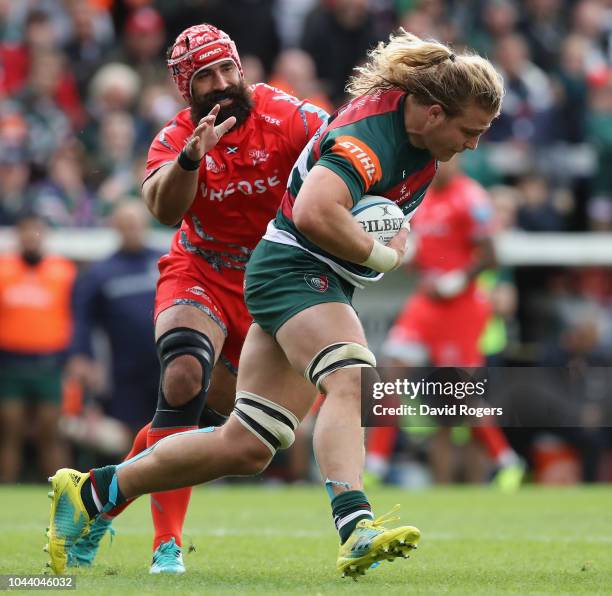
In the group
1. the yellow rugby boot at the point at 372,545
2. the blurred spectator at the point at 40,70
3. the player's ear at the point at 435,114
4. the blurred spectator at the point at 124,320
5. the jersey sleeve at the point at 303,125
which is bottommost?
the yellow rugby boot at the point at 372,545

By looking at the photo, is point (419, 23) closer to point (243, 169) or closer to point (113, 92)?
point (113, 92)

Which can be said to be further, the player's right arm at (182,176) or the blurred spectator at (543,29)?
the blurred spectator at (543,29)

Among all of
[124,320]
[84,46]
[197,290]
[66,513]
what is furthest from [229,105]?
[84,46]

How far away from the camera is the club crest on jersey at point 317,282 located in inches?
220

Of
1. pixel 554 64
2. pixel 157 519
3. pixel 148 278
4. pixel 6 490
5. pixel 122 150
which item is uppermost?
pixel 554 64

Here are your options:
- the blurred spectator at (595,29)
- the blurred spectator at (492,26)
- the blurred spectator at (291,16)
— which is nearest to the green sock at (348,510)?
the blurred spectator at (595,29)

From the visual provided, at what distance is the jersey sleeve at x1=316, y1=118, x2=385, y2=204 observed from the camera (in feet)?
17.5

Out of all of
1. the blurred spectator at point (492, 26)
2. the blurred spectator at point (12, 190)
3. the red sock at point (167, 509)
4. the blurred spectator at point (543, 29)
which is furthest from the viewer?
the blurred spectator at point (543, 29)

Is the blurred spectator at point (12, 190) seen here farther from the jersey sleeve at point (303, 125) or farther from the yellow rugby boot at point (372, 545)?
the yellow rugby boot at point (372, 545)

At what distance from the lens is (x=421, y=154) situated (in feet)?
18.6

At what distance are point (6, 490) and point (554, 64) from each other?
311 inches

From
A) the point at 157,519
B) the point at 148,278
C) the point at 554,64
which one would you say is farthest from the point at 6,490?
the point at 554,64

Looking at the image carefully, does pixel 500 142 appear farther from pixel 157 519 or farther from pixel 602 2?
pixel 157 519

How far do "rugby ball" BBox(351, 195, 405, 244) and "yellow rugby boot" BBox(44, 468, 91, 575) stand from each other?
1555 millimetres
